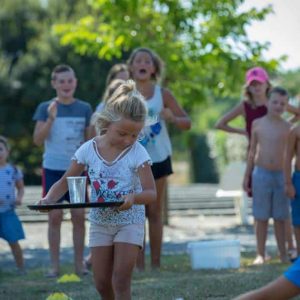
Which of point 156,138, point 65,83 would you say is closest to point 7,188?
point 65,83

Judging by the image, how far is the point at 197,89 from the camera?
1565cm

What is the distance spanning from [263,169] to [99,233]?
13.2 ft

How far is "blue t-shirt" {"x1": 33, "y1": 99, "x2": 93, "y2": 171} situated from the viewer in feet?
30.3

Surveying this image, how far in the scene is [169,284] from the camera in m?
7.89

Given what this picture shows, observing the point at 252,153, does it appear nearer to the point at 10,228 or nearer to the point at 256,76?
the point at 256,76

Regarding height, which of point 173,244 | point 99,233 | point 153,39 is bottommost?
point 173,244

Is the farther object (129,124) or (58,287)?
(58,287)

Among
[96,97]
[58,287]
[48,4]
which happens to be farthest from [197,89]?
[48,4]

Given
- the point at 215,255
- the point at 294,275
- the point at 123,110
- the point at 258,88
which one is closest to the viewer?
the point at 294,275

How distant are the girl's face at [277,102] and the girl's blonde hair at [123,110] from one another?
360cm

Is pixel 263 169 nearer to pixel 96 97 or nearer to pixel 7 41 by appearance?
pixel 96 97

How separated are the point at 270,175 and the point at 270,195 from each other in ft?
0.68

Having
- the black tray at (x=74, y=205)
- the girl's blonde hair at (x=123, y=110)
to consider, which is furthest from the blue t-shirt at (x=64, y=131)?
the black tray at (x=74, y=205)

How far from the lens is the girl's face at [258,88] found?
33.8 ft
